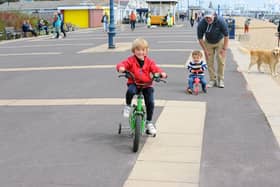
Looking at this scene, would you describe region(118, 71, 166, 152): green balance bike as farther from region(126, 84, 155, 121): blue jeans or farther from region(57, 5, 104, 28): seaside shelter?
region(57, 5, 104, 28): seaside shelter

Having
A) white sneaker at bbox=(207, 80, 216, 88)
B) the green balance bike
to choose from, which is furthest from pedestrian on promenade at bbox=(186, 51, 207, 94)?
the green balance bike

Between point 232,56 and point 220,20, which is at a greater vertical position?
point 220,20

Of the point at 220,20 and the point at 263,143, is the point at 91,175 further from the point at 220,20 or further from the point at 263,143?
the point at 220,20

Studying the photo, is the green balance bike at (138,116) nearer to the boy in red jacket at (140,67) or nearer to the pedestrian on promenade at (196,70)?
the boy in red jacket at (140,67)

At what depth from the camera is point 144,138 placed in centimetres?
736

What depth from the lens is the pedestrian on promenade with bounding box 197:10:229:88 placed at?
11.6 metres

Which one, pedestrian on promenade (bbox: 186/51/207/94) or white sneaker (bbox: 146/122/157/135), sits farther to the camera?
pedestrian on promenade (bbox: 186/51/207/94)

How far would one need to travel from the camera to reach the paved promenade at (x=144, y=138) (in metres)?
5.74

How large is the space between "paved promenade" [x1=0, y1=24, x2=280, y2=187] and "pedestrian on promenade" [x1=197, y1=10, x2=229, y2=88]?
0.40 meters

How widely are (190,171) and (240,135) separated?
6.04 feet

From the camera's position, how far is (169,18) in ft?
184

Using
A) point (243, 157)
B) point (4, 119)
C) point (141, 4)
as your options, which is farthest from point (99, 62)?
point (141, 4)

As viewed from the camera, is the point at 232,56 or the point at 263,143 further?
the point at 232,56

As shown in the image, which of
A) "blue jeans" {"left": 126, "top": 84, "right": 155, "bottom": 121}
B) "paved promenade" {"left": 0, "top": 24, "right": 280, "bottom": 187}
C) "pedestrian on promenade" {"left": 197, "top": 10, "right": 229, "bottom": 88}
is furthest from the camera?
"pedestrian on promenade" {"left": 197, "top": 10, "right": 229, "bottom": 88}
